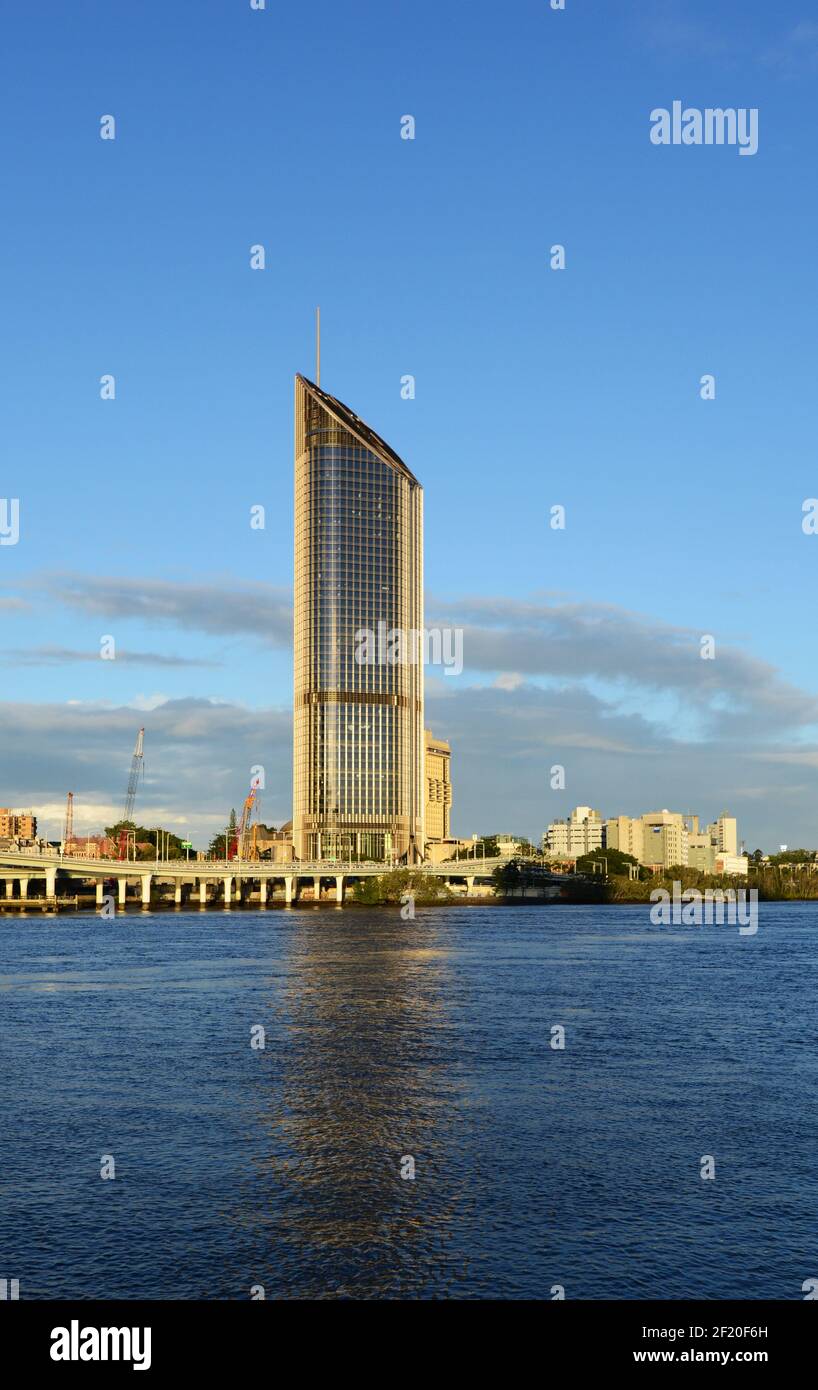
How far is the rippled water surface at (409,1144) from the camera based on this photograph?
126 feet

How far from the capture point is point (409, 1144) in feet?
172

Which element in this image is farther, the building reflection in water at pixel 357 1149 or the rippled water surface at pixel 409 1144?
the building reflection in water at pixel 357 1149

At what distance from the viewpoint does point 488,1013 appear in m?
92.6

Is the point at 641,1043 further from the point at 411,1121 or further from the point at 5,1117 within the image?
the point at 5,1117

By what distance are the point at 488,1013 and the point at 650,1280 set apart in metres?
55.9

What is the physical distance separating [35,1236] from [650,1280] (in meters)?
20.1

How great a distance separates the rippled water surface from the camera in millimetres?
38312

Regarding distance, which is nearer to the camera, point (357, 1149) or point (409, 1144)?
point (357, 1149)

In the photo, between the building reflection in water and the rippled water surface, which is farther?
the building reflection in water
